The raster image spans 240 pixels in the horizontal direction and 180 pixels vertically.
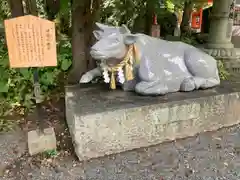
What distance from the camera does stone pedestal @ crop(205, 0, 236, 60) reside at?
4.57 metres

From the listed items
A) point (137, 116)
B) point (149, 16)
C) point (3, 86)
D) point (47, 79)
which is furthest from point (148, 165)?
point (149, 16)

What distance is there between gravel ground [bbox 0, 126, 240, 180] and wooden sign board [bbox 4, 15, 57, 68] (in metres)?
0.96

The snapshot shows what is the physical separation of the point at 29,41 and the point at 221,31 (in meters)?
3.61

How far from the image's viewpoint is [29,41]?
2314 mm

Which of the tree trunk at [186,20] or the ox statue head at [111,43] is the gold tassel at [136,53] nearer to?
the ox statue head at [111,43]

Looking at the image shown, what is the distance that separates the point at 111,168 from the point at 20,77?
2324 millimetres

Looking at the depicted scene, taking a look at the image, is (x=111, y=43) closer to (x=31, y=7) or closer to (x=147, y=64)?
(x=147, y=64)

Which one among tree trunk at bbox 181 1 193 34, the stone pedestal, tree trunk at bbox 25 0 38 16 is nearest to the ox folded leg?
the stone pedestal

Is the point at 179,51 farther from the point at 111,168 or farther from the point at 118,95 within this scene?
the point at 111,168

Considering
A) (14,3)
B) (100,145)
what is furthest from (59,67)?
(100,145)

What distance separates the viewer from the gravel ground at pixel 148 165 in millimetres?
2391

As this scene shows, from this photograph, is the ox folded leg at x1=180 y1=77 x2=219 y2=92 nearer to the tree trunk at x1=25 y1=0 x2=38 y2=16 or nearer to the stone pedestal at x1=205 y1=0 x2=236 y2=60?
the stone pedestal at x1=205 y1=0 x2=236 y2=60

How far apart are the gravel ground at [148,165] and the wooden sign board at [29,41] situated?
0.96 m

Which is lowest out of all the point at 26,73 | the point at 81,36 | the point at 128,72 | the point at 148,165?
the point at 148,165
